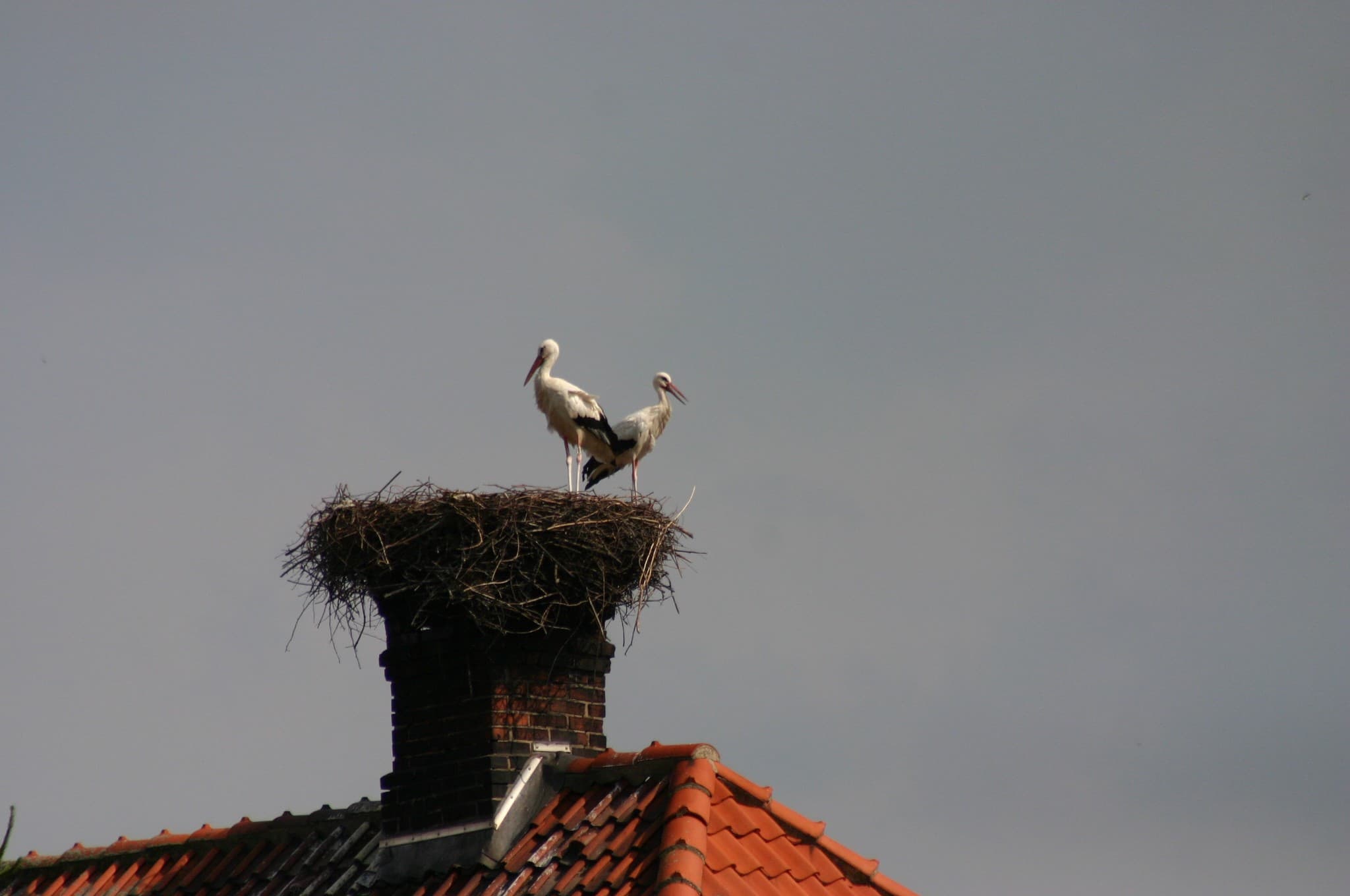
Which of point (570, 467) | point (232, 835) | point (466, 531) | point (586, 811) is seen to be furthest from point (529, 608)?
point (570, 467)

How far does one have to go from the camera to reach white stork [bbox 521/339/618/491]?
15086mm

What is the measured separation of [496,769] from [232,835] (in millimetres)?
2128

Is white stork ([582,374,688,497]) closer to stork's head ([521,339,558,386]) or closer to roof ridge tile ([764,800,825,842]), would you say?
stork's head ([521,339,558,386])

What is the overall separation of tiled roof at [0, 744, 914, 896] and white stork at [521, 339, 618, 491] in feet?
16.0

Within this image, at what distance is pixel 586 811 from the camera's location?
31.0ft

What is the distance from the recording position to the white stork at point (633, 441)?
15.4 m

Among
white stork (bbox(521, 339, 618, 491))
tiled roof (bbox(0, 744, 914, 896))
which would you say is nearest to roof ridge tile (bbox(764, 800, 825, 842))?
tiled roof (bbox(0, 744, 914, 896))

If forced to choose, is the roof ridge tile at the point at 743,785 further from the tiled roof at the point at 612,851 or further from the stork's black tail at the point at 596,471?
the stork's black tail at the point at 596,471

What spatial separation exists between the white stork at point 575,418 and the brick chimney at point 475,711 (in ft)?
15.2

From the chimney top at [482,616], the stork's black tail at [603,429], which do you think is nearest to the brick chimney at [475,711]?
the chimney top at [482,616]

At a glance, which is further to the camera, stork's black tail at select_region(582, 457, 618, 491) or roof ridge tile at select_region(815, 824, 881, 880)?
stork's black tail at select_region(582, 457, 618, 491)

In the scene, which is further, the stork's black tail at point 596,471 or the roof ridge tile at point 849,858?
the stork's black tail at point 596,471

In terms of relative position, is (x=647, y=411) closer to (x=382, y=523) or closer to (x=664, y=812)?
(x=382, y=523)

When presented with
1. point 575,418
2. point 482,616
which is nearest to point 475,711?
point 482,616
